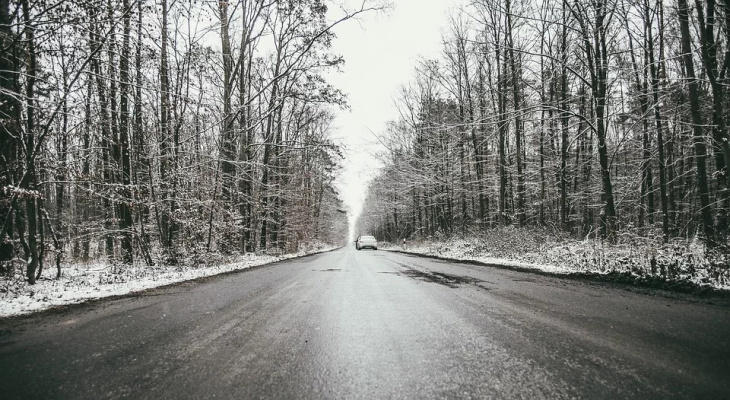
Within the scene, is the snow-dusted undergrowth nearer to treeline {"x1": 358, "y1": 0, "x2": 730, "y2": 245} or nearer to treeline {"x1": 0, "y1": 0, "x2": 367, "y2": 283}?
treeline {"x1": 358, "y1": 0, "x2": 730, "y2": 245}

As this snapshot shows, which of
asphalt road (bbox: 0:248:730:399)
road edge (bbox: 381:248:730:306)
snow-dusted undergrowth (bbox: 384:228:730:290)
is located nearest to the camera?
asphalt road (bbox: 0:248:730:399)

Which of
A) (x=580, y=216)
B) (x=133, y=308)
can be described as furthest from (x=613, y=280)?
(x=580, y=216)

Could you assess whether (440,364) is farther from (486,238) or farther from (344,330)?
(486,238)

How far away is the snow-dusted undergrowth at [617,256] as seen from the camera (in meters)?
5.46

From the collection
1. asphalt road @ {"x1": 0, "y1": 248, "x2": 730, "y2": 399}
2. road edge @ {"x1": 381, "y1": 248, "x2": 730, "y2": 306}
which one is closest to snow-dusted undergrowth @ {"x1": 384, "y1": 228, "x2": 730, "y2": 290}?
road edge @ {"x1": 381, "y1": 248, "x2": 730, "y2": 306}

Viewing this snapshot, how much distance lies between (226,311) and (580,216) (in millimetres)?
30208

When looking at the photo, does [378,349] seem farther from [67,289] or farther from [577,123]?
[577,123]

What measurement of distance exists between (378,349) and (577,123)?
1053 cm

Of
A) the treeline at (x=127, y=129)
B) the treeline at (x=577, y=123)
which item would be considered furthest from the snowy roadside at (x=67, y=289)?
the treeline at (x=577, y=123)

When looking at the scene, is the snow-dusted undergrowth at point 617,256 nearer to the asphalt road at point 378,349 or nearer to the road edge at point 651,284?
the road edge at point 651,284

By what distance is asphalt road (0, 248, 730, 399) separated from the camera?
1.83 meters

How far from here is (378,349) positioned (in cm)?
247

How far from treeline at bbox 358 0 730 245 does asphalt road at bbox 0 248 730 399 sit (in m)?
5.91

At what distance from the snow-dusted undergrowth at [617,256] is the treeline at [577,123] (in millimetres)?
671
